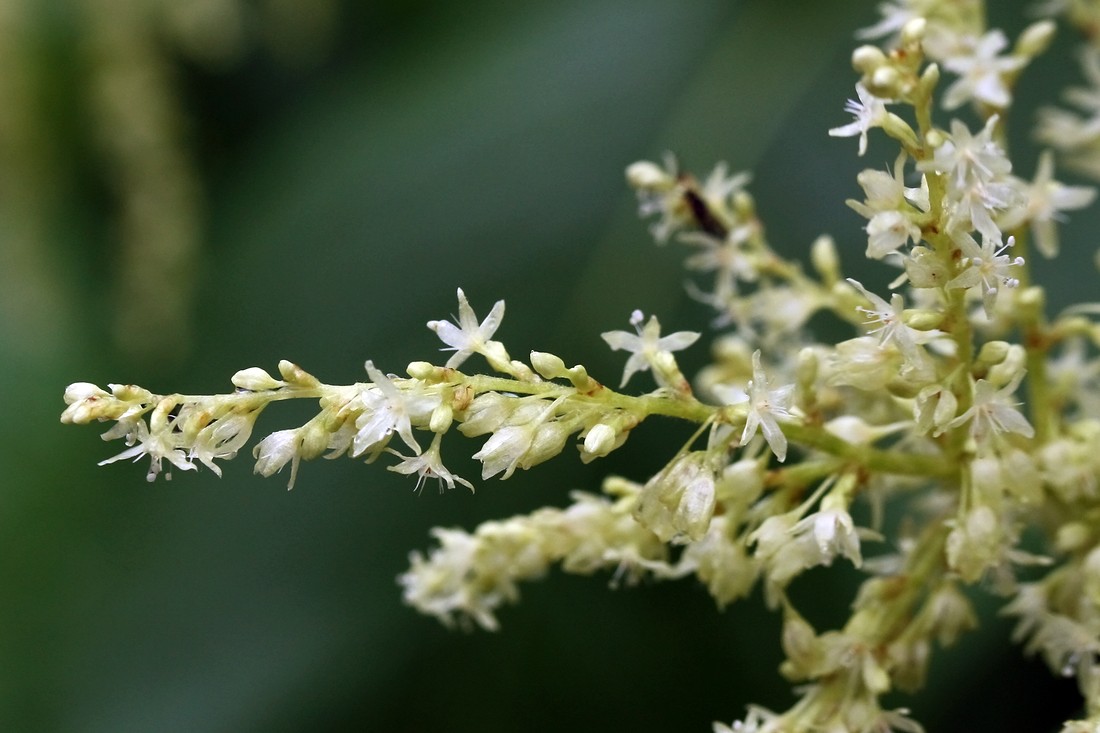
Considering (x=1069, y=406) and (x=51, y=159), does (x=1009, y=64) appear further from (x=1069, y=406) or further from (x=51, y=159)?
(x=51, y=159)

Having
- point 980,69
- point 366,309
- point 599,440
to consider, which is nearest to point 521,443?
point 599,440

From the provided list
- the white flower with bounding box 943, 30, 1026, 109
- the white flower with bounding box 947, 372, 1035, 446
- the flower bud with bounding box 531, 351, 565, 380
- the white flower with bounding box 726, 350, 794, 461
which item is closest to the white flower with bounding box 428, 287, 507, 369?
the flower bud with bounding box 531, 351, 565, 380

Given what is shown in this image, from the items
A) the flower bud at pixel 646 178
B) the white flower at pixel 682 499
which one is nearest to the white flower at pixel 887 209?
the white flower at pixel 682 499

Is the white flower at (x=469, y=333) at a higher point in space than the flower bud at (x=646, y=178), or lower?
lower

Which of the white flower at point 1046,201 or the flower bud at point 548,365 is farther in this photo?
the white flower at point 1046,201

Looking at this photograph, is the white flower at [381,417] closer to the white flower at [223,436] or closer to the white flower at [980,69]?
the white flower at [223,436]

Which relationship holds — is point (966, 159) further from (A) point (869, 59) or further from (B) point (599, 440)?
(B) point (599, 440)

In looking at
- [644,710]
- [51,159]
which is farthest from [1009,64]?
[51,159]

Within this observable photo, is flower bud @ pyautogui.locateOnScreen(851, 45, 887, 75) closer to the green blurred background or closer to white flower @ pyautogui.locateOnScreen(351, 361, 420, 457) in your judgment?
white flower @ pyautogui.locateOnScreen(351, 361, 420, 457)
